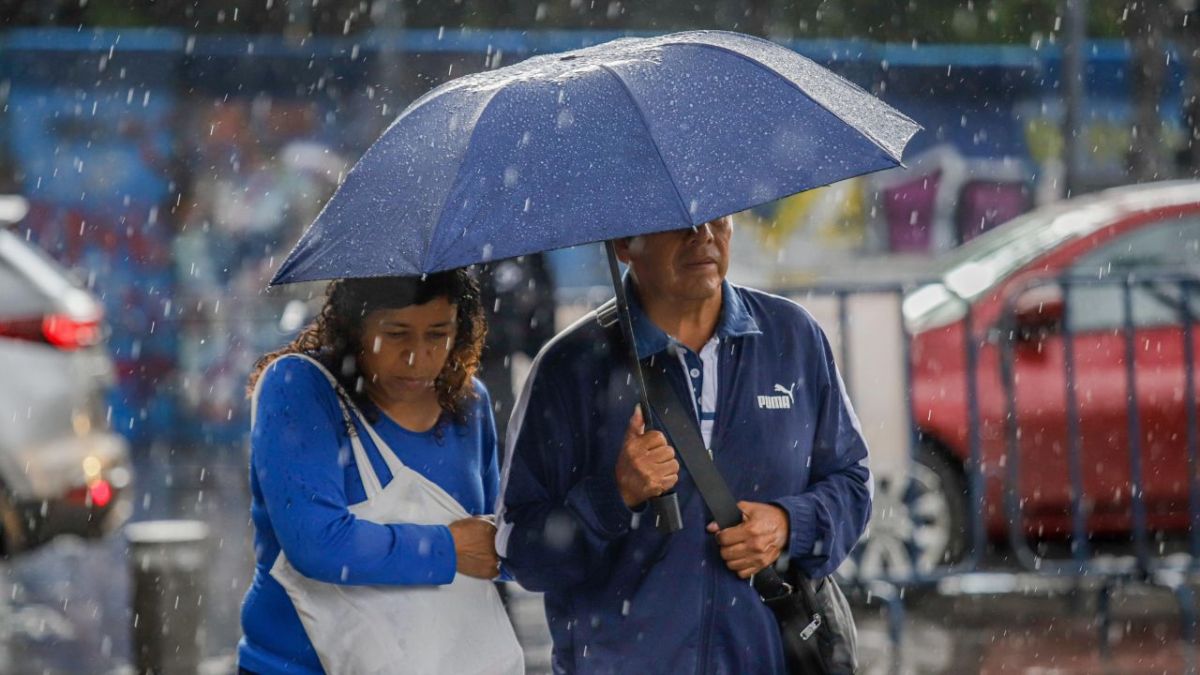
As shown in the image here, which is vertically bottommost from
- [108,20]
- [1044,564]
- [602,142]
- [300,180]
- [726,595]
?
[1044,564]

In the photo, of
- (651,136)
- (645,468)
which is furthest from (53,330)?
(651,136)

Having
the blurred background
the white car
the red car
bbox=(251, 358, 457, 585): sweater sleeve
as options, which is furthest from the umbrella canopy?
the white car

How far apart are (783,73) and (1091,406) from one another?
17.4 ft

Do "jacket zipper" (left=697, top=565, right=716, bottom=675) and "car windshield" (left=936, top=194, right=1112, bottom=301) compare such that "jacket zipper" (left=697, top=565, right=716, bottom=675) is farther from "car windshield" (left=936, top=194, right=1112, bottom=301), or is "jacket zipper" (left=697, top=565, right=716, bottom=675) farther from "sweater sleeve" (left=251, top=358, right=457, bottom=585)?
"car windshield" (left=936, top=194, right=1112, bottom=301)

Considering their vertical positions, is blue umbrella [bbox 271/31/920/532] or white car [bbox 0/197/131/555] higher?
blue umbrella [bbox 271/31/920/532]

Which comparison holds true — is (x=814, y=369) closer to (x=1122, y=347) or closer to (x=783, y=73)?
(x=783, y=73)

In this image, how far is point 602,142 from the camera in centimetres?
332

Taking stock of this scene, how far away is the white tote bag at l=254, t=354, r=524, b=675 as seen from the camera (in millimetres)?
3451

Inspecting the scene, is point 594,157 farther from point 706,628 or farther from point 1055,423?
point 1055,423

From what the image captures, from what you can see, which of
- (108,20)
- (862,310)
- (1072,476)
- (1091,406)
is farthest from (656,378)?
(108,20)

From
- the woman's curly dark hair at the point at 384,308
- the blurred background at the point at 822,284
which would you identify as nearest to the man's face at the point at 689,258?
the woman's curly dark hair at the point at 384,308

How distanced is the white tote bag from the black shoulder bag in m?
0.48

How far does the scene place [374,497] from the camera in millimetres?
3539

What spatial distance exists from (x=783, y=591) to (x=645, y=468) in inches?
17.3
